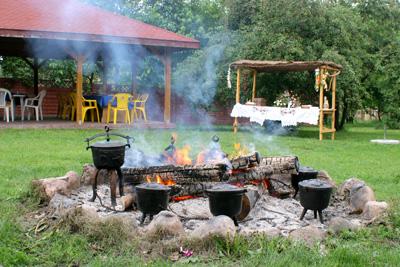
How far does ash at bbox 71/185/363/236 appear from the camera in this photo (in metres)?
4.63

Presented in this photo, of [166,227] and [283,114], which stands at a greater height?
[283,114]

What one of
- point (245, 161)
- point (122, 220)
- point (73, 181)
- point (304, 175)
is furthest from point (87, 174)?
point (304, 175)

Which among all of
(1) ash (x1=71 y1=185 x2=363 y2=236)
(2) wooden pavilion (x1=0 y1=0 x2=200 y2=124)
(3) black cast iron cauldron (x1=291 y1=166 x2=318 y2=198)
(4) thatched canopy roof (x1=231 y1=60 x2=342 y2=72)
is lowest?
(1) ash (x1=71 y1=185 x2=363 y2=236)

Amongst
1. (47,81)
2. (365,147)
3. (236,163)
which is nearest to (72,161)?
(236,163)

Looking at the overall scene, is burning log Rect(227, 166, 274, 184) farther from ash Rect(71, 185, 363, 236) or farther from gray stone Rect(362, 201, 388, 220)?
gray stone Rect(362, 201, 388, 220)

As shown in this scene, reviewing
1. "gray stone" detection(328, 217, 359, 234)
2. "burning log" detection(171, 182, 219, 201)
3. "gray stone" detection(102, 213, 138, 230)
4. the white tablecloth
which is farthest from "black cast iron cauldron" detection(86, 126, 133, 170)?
the white tablecloth

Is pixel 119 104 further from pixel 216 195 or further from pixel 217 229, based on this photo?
pixel 217 229

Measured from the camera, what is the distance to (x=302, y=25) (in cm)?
1628

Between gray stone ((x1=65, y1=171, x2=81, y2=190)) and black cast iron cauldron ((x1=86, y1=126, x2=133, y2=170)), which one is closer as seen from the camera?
black cast iron cauldron ((x1=86, y1=126, x2=133, y2=170))

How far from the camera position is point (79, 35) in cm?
1366

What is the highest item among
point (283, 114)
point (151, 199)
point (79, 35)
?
point (79, 35)

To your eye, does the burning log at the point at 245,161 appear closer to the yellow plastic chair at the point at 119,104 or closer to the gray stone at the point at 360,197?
the gray stone at the point at 360,197

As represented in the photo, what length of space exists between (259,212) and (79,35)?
9.88 meters

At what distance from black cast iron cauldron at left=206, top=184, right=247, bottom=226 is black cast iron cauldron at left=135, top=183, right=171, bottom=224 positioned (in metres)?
0.43
